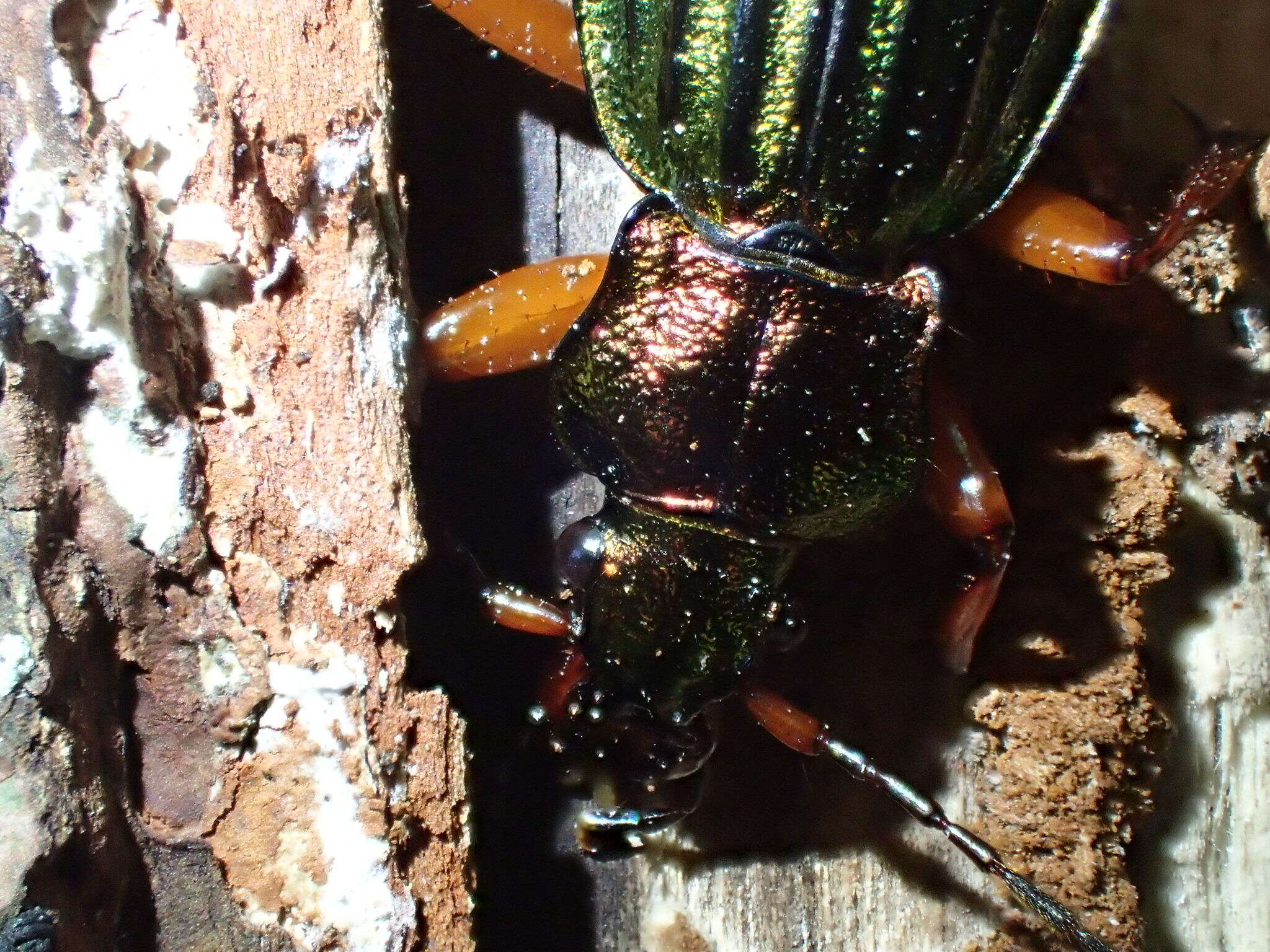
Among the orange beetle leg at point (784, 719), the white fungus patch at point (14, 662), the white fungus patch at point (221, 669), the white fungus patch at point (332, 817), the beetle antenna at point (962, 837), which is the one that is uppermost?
the white fungus patch at point (14, 662)

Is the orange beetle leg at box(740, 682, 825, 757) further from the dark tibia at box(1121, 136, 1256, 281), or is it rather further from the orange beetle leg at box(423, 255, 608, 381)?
the dark tibia at box(1121, 136, 1256, 281)

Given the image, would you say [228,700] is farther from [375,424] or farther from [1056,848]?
[1056,848]

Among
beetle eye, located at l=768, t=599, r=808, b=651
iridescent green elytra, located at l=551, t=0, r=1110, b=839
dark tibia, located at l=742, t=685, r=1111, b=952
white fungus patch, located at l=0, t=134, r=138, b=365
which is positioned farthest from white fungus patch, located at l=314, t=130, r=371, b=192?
dark tibia, located at l=742, t=685, r=1111, b=952

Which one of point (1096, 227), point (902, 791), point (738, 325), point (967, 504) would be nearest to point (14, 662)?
point (738, 325)

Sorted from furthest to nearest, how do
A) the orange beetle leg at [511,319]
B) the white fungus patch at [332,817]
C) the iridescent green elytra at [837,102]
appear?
the orange beetle leg at [511,319] < the iridescent green elytra at [837,102] < the white fungus patch at [332,817]

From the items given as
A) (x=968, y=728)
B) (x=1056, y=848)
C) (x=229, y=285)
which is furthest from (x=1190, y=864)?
(x=229, y=285)

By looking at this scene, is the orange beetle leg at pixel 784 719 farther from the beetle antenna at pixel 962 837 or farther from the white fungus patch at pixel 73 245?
the white fungus patch at pixel 73 245

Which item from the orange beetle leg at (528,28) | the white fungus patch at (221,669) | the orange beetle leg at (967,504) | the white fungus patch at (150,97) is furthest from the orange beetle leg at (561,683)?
the orange beetle leg at (528,28)
